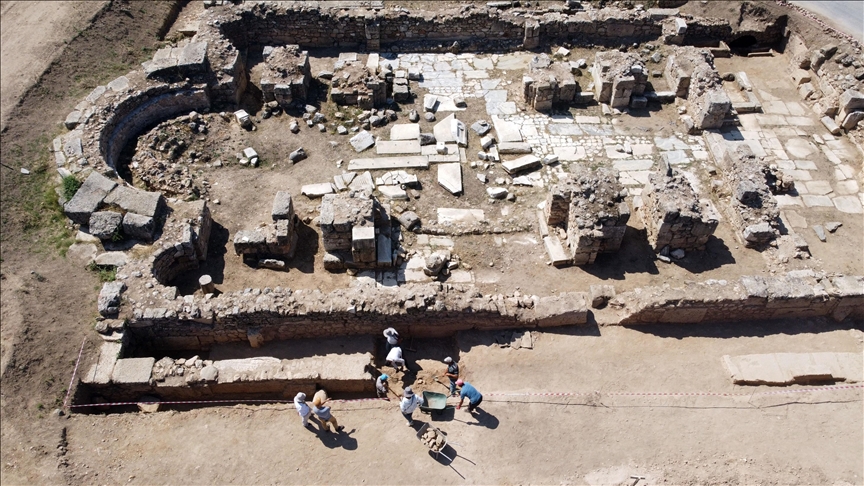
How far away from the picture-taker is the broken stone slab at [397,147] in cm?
1617

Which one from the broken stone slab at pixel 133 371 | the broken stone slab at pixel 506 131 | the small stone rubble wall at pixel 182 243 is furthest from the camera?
the broken stone slab at pixel 506 131

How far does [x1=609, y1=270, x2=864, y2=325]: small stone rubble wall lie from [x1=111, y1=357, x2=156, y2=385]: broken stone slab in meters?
9.44

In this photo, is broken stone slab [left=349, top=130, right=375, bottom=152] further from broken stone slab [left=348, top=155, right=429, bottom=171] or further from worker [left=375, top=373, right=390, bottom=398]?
worker [left=375, top=373, right=390, bottom=398]

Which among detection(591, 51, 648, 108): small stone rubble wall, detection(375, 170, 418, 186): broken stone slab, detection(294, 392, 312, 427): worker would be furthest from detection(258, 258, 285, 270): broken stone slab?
detection(591, 51, 648, 108): small stone rubble wall

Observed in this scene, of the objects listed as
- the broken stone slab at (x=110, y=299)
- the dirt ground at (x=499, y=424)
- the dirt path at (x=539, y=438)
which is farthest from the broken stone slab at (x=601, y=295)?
the broken stone slab at (x=110, y=299)

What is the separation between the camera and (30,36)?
19.2m

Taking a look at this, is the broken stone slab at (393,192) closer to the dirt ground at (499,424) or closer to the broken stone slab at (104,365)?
the dirt ground at (499,424)

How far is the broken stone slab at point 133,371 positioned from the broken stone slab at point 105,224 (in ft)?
11.1

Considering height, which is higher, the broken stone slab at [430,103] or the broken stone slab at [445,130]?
the broken stone slab at [430,103]

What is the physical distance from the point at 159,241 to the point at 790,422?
44.2 ft

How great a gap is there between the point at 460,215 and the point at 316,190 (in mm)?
3818

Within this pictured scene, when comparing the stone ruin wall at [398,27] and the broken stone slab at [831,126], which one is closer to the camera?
the broken stone slab at [831,126]

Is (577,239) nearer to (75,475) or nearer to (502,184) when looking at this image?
(502,184)

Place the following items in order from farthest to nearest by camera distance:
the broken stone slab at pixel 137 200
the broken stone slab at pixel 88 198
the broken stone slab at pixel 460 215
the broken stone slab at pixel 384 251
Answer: the broken stone slab at pixel 460 215 → the broken stone slab at pixel 88 198 → the broken stone slab at pixel 137 200 → the broken stone slab at pixel 384 251
